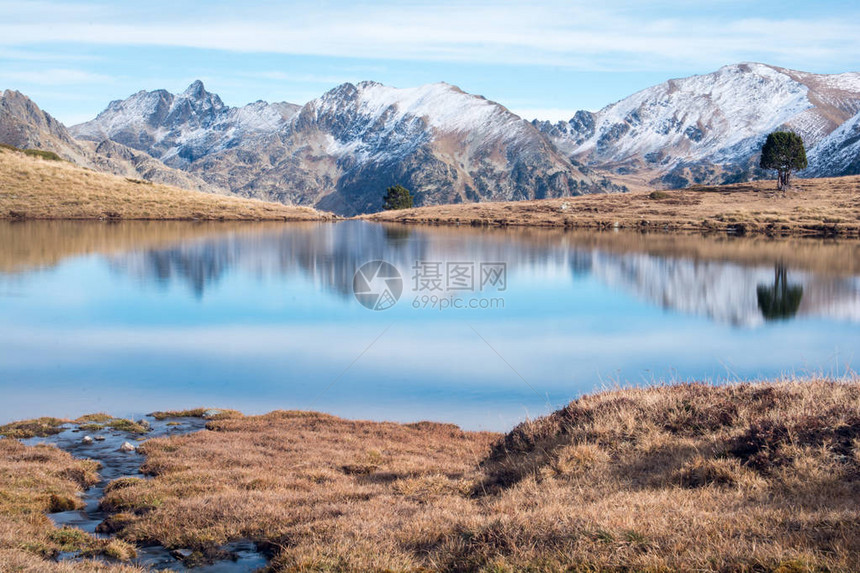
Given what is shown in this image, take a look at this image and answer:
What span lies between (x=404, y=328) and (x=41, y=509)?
87.2 ft

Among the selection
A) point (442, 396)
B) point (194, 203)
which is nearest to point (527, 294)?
point (442, 396)

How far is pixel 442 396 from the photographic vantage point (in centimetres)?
2603

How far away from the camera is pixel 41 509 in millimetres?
12039

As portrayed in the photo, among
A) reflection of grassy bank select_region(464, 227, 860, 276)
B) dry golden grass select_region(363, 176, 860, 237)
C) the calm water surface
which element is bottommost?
the calm water surface

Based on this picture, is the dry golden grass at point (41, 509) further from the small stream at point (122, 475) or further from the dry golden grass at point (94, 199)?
the dry golden grass at point (94, 199)

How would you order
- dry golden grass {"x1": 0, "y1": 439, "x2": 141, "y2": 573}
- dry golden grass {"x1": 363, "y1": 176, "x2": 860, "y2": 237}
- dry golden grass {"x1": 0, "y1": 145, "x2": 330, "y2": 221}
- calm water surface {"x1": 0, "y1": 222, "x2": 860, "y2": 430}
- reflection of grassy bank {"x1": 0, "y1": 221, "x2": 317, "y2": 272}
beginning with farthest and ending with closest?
dry golden grass {"x1": 0, "y1": 145, "x2": 330, "y2": 221} < dry golden grass {"x1": 363, "y1": 176, "x2": 860, "y2": 237} < reflection of grassy bank {"x1": 0, "y1": 221, "x2": 317, "y2": 272} < calm water surface {"x1": 0, "y1": 222, "x2": 860, "y2": 430} < dry golden grass {"x1": 0, "y1": 439, "x2": 141, "y2": 573}

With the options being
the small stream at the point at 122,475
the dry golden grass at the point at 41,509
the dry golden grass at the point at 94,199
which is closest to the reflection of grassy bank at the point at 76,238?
the dry golden grass at the point at 94,199

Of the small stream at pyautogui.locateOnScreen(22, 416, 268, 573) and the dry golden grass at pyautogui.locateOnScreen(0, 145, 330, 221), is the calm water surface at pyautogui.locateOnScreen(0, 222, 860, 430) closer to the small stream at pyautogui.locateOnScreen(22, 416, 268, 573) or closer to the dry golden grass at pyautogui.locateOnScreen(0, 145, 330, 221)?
the small stream at pyautogui.locateOnScreen(22, 416, 268, 573)

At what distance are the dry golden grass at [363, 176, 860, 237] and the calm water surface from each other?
3519 cm

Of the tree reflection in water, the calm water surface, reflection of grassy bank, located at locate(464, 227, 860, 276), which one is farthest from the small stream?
reflection of grassy bank, located at locate(464, 227, 860, 276)

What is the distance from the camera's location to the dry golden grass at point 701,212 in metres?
109

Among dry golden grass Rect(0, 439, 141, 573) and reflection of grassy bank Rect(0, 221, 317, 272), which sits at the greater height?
reflection of grassy bank Rect(0, 221, 317, 272)

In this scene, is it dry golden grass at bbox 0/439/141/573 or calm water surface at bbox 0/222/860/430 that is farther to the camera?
calm water surface at bbox 0/222/860/430

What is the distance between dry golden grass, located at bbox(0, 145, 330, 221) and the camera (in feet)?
398
